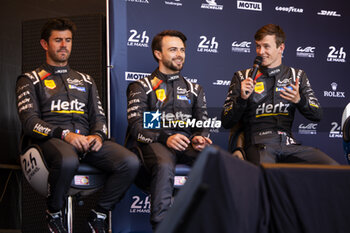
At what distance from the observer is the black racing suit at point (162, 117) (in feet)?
9.83

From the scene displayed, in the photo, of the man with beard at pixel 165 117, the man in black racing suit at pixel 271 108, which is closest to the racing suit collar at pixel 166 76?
the man with beard at pixel 165 117

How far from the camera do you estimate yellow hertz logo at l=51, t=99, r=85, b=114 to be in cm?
319

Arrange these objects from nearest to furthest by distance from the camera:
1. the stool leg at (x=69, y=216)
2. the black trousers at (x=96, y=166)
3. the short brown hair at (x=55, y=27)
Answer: the black trousers at (x=96, y=166) → the stool leg at (x=69, y=216) → the short brown hair at (x=55, y=27)

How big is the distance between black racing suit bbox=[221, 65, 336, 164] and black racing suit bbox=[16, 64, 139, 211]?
0.82 meters

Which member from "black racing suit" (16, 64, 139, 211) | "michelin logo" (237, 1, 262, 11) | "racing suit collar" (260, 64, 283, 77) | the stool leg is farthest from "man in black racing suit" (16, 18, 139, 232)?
"michelin logo" (237, 1, 262, 11)

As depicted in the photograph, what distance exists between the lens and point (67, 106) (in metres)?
3.22

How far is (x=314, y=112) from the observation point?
11.2 feet

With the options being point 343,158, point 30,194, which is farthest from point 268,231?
point 343,158

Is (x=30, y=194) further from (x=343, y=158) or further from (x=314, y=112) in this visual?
(x=343, y=158)

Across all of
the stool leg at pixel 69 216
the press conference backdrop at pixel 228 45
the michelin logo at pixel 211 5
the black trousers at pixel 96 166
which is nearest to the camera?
the black trousers at pixel 96 166

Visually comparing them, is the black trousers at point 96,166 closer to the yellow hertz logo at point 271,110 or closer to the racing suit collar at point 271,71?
the yellow hertz logo at point 271,110

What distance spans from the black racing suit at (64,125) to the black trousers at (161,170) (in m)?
0.12

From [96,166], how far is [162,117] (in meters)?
0.62

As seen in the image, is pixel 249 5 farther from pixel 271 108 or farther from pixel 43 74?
pixel 43 74
